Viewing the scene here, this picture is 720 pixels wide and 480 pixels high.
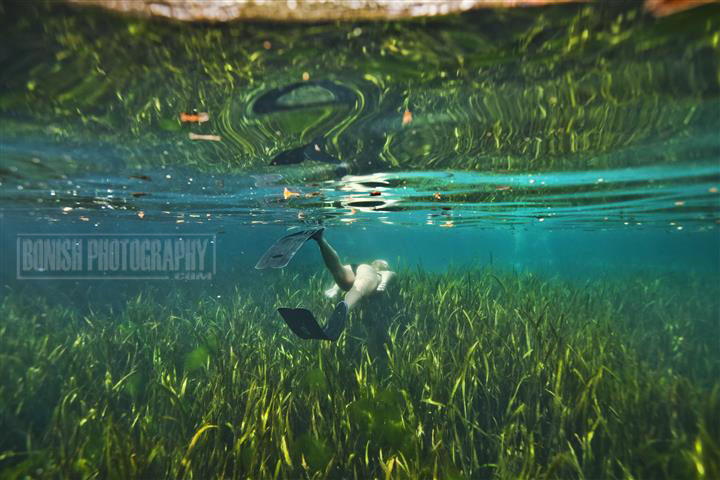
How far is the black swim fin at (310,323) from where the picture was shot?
666cm

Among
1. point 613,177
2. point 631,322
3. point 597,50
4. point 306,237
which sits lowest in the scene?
point 631,322

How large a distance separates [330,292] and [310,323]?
148 inches

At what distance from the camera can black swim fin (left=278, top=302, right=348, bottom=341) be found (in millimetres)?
6664

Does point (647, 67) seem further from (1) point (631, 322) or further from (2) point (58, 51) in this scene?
(1) point (631, 322)

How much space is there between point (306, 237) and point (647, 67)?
21.1ft

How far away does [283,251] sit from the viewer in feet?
25.6

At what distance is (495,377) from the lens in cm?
670

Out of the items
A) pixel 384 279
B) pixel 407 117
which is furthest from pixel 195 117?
pixel 384 279

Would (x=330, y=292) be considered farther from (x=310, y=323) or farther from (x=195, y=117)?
(x=195, y=117)

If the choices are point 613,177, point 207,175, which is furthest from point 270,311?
point 613,177

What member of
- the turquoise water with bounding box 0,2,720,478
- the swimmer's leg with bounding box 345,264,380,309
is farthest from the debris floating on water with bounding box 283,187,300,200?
the swimmer's leg with bounding box 345,264,380,309

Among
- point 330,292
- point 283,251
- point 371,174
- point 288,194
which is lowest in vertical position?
point 330,292

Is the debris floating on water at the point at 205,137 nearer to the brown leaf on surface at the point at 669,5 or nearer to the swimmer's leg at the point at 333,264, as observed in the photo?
the swimmer's leg at the point at 333,264

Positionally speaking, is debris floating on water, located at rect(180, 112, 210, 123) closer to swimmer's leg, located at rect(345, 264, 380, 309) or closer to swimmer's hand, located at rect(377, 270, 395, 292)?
swimmer's leg, located at rect(345, 264, 380, 309)
